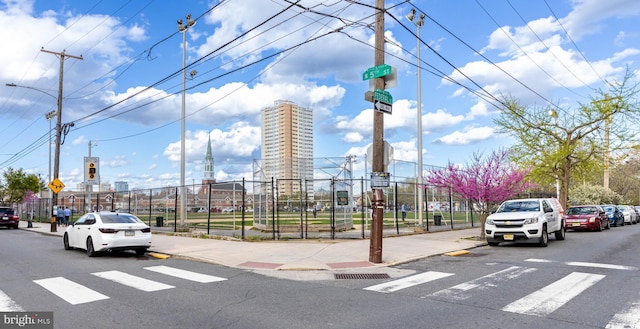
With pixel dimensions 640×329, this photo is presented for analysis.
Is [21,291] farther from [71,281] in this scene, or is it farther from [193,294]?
[193,294]

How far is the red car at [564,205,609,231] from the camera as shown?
23.7 metres

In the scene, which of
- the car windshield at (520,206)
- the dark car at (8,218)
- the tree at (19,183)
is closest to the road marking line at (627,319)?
the car windshield at (520,206)

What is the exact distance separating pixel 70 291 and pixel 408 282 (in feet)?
21.0

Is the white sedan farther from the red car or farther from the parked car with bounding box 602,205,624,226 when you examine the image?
the parked car with bounding box 602,205,624,226

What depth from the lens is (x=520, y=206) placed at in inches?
659

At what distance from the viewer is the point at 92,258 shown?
13391mm

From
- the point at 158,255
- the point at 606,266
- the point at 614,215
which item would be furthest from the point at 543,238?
the point at 614,215

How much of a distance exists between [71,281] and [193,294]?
3158 mm

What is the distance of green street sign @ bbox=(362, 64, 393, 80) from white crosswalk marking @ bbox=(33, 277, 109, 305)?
8.11 m

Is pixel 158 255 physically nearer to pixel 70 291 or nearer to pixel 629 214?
pixel 70 291

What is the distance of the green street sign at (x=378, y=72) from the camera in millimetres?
11703

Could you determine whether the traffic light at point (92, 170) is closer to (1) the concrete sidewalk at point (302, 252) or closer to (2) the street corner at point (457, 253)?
(1) the concrete sidewalk at point (302, 252)

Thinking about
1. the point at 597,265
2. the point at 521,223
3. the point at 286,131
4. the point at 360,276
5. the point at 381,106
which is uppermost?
the point at 286,131

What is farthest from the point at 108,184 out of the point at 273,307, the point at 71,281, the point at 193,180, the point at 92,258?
the point at 273,307
